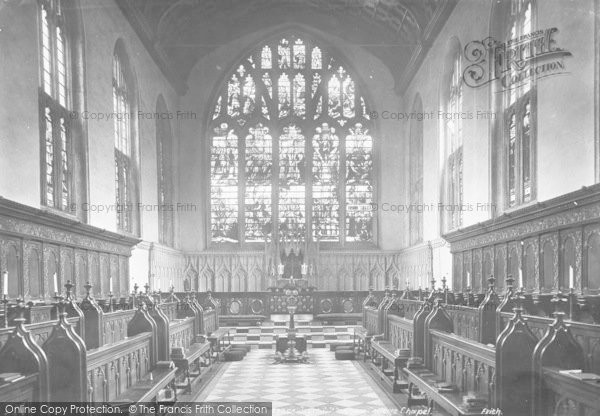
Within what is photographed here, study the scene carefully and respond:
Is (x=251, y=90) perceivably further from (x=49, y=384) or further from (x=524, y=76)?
(x=49, y=384)

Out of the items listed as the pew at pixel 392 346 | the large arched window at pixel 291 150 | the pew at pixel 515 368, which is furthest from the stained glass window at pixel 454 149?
the pew at pixel 515 368

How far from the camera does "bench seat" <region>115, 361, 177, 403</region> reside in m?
6.18

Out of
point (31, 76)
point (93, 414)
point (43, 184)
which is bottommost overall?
point (93, 414)

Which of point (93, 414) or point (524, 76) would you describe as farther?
point (524, 76)

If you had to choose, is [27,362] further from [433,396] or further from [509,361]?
[433,396]

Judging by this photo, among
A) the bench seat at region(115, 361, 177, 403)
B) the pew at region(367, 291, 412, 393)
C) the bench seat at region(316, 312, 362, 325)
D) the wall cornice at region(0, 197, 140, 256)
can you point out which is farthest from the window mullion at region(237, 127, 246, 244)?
the bench seat at region(115, 361, 177, 403)

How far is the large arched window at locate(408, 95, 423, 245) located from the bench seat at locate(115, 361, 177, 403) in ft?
46.1

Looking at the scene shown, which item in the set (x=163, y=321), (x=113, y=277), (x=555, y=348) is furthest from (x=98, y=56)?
(x=555, y=348)

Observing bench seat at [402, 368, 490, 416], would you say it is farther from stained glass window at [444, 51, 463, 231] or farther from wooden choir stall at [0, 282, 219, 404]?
stained glass window at [444, 51, 463, 231]

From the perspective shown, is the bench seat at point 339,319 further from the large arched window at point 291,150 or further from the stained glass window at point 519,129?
the stained glass window at point 519,129

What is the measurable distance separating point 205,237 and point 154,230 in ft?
13.0

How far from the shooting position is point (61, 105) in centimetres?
1352

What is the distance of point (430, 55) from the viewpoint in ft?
63.2

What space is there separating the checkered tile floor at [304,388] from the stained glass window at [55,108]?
514 centimetres
